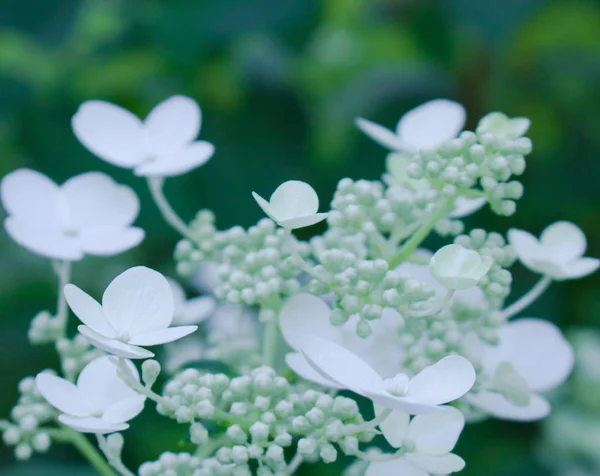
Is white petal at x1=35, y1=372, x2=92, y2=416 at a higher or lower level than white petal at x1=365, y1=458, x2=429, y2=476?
higher

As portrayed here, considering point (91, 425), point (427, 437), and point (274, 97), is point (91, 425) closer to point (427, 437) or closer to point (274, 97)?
point (427, 437)

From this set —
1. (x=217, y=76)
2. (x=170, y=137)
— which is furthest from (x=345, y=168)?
(x=170, y=137)

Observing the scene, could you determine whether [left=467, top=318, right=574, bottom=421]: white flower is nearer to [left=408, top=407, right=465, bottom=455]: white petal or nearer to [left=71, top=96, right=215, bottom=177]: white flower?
[left=408, top=407, right=465, bottom=455]: white petal

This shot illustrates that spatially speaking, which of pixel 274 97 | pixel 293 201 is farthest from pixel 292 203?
pixel 274 97

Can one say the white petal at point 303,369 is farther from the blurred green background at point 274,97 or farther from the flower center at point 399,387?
the blurred green background at point 274,97

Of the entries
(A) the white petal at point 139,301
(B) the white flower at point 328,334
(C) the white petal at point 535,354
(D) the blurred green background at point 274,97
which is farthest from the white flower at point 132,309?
(D) the blurred green background at point 274,97

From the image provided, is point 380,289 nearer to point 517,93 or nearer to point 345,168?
point 345,168

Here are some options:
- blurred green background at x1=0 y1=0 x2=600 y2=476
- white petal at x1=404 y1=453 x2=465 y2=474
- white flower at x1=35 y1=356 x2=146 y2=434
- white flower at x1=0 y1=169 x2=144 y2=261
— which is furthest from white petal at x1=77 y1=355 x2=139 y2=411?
blurred green background at x1=0 y1=0 x2=600 y2=476

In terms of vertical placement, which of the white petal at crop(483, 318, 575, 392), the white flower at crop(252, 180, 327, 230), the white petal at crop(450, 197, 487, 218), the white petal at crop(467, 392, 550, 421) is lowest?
the white petal at crop(467, 392, 550, 421)
